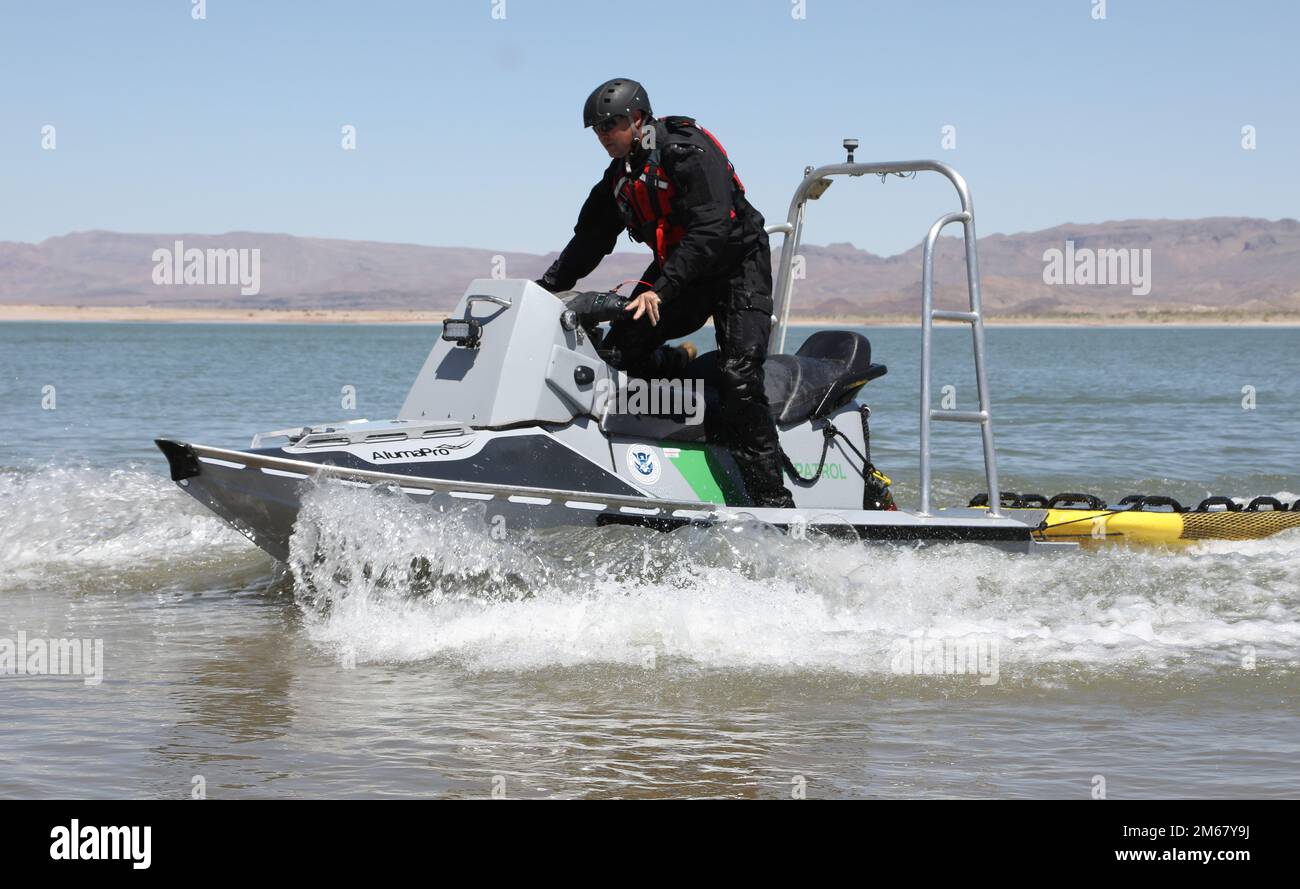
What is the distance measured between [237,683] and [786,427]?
3.10 m

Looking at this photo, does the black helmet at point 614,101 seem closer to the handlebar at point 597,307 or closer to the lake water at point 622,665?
the handlebar at point 597,307

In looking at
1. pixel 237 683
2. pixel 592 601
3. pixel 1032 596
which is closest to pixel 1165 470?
pixel 1032 596

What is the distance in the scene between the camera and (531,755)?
4703 millimetres

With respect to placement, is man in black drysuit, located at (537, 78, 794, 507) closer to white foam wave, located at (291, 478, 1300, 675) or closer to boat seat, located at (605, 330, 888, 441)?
boat seat, located at (605, 330, 888, 441)

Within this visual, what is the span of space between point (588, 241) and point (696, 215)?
99 cm

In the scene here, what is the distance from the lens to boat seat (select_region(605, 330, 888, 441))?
700 cm

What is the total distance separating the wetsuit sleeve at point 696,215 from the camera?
21.5 ft

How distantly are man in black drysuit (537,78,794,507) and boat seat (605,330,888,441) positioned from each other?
0.44 ft

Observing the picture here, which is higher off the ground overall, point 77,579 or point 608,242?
point 608,242

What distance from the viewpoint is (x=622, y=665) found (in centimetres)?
589

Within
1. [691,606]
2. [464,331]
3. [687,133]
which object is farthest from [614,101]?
[691,606]

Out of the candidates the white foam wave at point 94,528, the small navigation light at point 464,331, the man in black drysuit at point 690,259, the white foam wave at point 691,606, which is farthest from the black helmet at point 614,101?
the white foam wave at point 94,528

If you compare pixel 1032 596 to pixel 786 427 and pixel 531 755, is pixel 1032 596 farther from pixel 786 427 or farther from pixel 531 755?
pixel 531 755

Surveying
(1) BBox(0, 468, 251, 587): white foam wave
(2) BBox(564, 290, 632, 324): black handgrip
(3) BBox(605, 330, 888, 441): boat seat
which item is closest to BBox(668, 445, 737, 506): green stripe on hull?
(3) BBox(605, 330, 888, 441): boat seat
